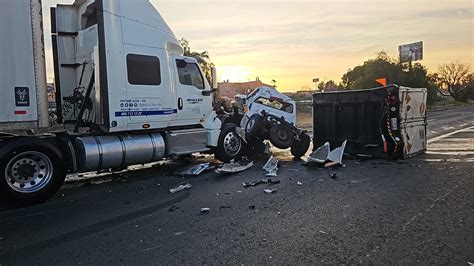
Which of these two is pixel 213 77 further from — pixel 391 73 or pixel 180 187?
pixel 391 73

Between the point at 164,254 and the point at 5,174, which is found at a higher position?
the point at 5,174

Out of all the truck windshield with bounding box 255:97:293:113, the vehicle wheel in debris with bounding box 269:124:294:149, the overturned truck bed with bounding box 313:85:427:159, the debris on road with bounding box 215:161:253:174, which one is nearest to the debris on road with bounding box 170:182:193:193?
the debris on road with bounding box 215:161:253:174

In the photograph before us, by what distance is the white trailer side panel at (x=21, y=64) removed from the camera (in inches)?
257

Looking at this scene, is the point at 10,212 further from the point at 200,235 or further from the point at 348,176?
the point at 348,176

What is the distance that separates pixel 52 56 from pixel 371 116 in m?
7.80

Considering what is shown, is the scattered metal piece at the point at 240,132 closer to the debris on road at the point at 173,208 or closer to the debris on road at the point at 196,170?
the debris on road at the point at 196,170

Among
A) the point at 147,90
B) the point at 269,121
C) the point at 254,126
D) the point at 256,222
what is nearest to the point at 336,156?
the point at 269,121

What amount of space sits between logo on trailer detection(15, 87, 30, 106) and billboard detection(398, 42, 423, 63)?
5307cm

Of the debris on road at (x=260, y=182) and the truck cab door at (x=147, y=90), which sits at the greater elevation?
the truck cab door at (x=147, y=90)

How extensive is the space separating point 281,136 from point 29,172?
251 inches

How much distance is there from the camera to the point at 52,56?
8.95 m

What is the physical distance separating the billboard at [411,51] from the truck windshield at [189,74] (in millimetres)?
48702

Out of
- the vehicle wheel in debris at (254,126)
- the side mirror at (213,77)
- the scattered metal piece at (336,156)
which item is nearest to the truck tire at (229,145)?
the vehicle wheel in debris at (254,126)

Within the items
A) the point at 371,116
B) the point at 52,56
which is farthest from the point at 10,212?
the point at 371,116
